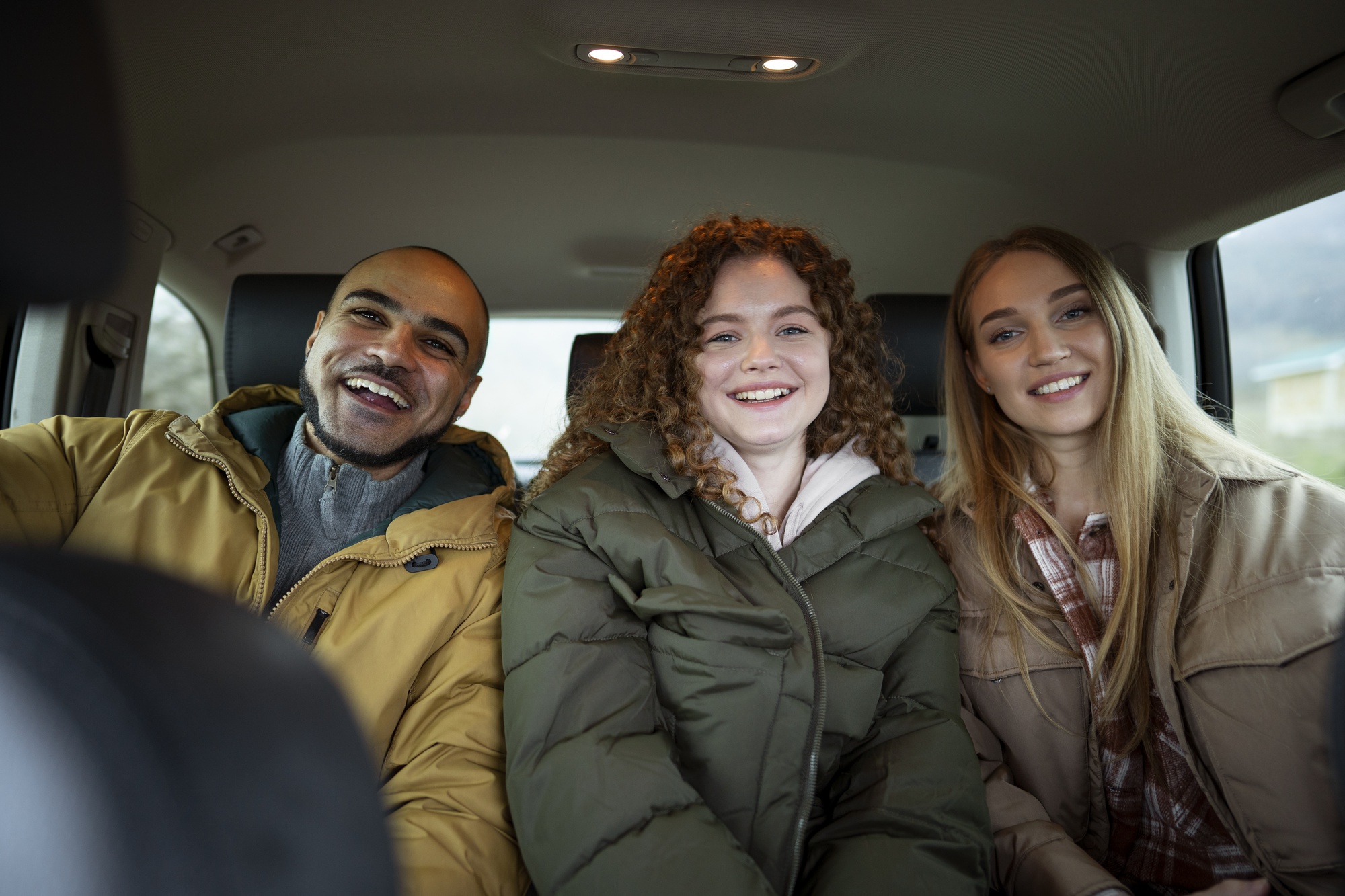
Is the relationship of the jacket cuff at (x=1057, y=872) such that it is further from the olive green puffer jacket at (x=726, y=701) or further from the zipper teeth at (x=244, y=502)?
the zipper teeth at (x=244, y=502)

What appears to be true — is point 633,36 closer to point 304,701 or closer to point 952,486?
point 952,486

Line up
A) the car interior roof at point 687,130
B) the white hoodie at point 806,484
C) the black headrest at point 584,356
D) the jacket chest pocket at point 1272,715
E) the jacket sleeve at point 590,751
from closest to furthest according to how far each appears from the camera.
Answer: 1. the jacket sleeve at point 590,751
2. the jacket chest pocket at point 1272,715
3. the white hoodie at point 806,484
4. the car interior roof at point 687,130
5. the black headrest at point 584,356

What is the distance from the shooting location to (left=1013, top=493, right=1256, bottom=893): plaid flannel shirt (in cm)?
148

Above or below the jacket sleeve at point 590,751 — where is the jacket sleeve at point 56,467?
above

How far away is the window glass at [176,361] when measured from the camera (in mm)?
2738

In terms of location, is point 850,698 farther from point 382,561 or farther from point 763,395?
point 382,561

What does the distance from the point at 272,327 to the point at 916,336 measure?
6.19 ft

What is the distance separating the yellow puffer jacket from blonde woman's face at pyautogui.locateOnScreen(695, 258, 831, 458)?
23.6 inches

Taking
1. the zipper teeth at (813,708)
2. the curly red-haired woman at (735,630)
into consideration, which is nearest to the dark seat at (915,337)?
the curly red-haired woman at (735,630)

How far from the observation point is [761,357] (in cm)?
175

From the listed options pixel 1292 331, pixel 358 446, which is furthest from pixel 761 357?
pixel 1292 331

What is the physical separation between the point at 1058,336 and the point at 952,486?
0.43 meters

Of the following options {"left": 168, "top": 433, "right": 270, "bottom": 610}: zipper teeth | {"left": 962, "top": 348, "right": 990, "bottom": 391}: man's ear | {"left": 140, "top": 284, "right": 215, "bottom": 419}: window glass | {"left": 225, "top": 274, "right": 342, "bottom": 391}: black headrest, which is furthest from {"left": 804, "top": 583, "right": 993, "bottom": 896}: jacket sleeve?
{"left": 140, "top": 284, "right": 215, "bottom": 419}: window glass

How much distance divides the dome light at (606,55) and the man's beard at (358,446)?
0.99 m
